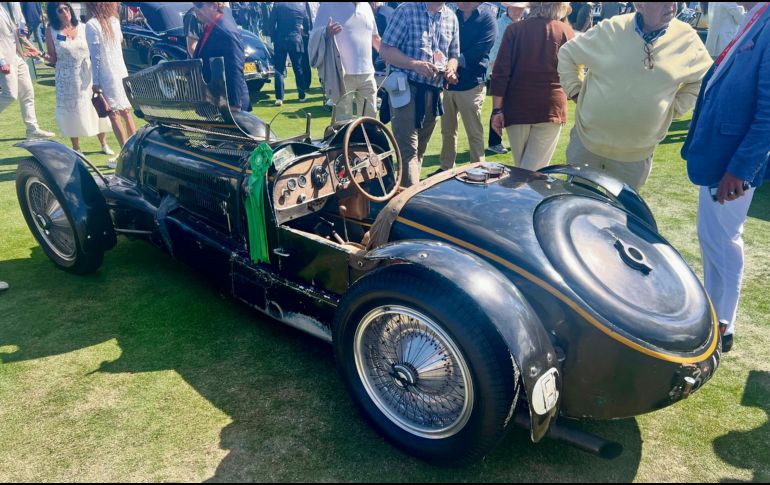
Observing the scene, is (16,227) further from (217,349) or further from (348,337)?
(348,337)

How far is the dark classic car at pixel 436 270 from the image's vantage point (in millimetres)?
A: 2102

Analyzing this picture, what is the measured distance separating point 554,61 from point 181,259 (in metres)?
3.37

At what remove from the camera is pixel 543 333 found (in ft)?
6.93

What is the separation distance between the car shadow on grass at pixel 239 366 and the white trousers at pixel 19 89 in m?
3.39

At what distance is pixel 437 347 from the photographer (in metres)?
2.26

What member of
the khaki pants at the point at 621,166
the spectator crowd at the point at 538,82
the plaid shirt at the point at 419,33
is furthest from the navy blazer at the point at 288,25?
the khaki pants at the point at 621,166

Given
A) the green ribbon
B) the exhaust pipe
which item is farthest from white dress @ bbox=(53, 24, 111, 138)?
the exhaust pipe

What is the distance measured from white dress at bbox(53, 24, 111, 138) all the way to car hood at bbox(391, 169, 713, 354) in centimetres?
537

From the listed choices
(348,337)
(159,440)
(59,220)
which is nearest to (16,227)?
(59,220)

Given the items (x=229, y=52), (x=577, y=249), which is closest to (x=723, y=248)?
(x=577, y=249)

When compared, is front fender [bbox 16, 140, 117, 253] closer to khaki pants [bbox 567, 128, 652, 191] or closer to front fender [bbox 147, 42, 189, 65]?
khaki pants [bbox 567, 128, 652, 191]

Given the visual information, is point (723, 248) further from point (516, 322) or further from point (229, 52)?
point (229, 52)

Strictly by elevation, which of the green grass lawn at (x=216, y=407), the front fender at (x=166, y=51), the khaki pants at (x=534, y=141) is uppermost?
the front fender at (x=166, y=51)

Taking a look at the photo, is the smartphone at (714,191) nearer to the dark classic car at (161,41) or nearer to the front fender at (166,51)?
the dark classic car at (161,41)
